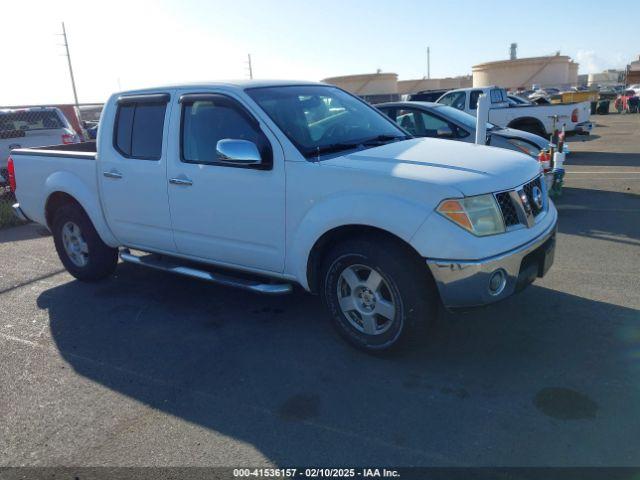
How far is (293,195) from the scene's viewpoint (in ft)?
12.4

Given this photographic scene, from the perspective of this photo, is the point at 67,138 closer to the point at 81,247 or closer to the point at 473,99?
the point at 81,247

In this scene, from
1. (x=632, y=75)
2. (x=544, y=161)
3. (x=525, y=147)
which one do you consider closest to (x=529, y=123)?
(x=525, y=147)

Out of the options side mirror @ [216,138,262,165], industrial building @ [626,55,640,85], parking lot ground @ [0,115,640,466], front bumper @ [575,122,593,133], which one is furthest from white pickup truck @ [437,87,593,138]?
industrial building @ [626,55,640,85]

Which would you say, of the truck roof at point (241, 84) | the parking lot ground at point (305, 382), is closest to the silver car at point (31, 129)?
the parking lot ground at point (305, 382)

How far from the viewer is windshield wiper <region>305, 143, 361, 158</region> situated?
12.6ft

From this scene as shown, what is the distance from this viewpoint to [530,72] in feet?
188

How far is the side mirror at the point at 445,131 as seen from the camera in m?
8.49

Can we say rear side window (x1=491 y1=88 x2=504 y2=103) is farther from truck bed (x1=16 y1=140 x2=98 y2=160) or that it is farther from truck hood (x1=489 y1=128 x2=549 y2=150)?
truck bed (x1=16 y1=140 x2=98 y2=160)

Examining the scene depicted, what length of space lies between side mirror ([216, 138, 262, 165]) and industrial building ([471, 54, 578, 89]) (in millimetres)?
58863

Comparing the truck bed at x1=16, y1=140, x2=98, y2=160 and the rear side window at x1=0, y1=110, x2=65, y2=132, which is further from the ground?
the rear side window at x1=0, y1=110, x2=65, y2=132

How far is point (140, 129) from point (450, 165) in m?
2.86

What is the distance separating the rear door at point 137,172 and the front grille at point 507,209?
273 cm

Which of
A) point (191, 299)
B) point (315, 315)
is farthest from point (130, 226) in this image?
point (315, 315)

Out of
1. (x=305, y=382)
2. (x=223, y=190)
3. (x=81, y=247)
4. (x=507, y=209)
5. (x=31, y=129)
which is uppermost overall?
(x=31, y=129)
